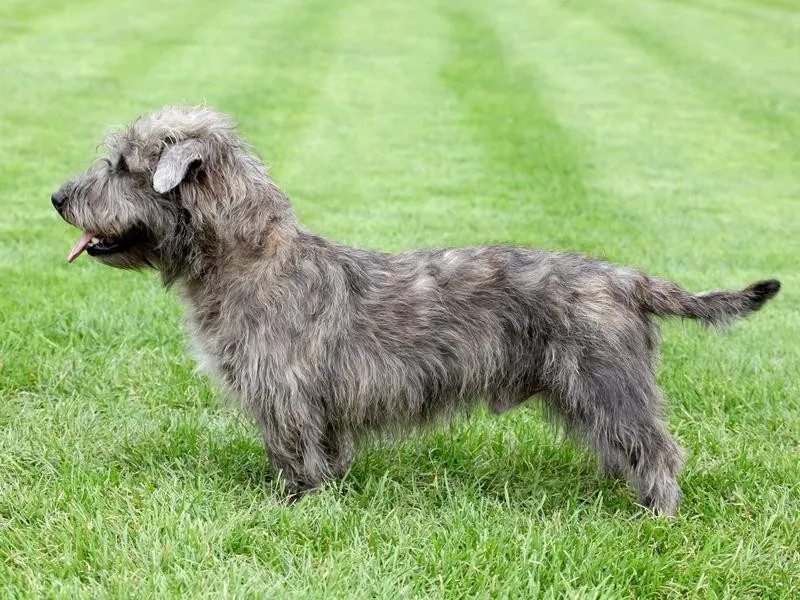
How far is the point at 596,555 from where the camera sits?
3520mm

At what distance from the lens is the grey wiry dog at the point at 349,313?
12.8 feet

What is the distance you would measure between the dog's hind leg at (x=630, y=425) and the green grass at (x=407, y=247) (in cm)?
15

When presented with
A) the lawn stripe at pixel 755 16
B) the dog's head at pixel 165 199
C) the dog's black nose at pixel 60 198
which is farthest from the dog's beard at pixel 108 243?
the lawn stripe at pixel 755 16

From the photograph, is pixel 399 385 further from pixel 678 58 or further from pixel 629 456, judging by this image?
pixel 678 58

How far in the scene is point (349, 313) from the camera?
4020 millimetres

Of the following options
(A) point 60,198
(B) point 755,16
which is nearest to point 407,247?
(A) point 60,198

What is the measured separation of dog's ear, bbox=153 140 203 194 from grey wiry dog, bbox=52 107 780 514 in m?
0.03

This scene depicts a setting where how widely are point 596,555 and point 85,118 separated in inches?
452

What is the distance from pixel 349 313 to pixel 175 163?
941 millimetres

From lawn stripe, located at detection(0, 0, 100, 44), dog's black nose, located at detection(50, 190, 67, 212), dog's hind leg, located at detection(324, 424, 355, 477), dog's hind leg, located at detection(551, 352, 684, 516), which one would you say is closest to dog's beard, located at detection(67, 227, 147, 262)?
dog's black nose, located at detection(50, 190, 67, 212)

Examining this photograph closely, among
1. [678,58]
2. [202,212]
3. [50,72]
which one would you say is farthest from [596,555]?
[678,58]

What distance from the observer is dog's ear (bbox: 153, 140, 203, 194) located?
3682mm

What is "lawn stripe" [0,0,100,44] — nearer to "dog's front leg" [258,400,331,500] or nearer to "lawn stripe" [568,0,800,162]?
"lawn stripe" [568,0,800,162]

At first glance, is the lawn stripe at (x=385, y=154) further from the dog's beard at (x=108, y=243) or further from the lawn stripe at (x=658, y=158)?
the dog's beard at (x=108, y=243)
